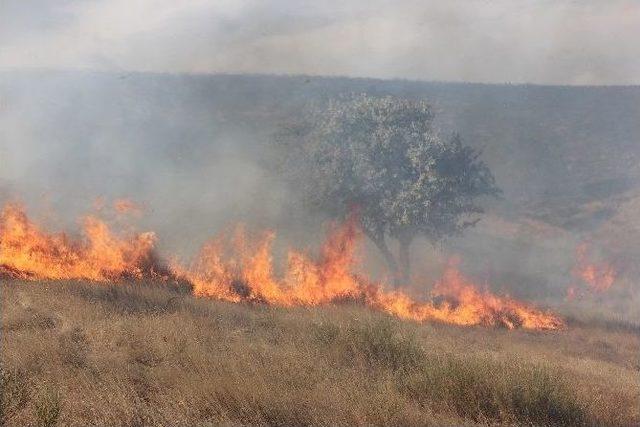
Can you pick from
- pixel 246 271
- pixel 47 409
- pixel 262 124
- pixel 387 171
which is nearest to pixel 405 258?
pixel 387 171

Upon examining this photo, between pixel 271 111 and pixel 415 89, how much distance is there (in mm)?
33015

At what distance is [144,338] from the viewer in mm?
10562

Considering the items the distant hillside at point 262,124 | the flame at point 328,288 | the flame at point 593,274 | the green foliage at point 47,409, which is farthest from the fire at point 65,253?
the flame at point 593,274

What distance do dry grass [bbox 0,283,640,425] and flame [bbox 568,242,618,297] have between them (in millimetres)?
25589

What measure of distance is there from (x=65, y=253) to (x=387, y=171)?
1513 centimetres

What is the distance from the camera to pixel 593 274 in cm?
3916

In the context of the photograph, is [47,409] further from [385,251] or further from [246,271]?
[385,251]

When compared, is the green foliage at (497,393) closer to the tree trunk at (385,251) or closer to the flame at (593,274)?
the tree trunk at (385,251)

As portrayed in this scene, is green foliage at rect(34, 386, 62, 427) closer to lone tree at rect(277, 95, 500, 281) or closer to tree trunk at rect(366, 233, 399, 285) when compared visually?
lone tree at rect(277, 95, 500, 281)

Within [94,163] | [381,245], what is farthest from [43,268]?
[94,163]

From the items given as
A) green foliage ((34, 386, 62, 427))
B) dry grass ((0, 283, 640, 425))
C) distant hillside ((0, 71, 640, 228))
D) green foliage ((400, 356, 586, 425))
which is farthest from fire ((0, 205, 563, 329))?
distant hillside ((0, 71, 640, 228))

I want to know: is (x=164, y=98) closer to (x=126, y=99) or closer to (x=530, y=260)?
(x=126, y=99)

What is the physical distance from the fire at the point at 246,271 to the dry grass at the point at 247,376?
3.98m

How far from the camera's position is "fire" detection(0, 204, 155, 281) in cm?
1671
